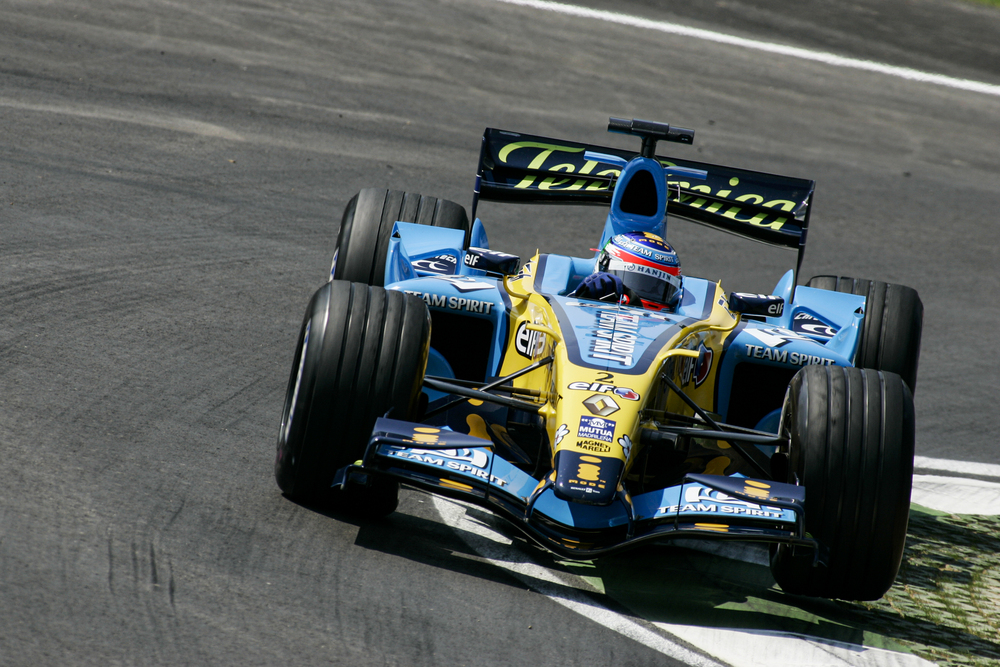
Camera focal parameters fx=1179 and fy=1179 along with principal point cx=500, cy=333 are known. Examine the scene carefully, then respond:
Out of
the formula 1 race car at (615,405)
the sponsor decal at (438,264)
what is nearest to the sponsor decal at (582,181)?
the formula 1 race car at (615,405)

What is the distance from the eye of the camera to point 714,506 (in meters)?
5.15

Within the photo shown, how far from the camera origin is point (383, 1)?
63.3 feet

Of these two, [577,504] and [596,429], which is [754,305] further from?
[577,504]

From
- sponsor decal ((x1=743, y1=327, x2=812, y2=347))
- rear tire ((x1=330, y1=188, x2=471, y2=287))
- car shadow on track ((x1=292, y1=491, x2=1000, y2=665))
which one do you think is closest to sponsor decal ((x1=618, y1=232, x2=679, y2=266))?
sponsor decal ((x1=743, y1=327, x2=812, y2=347))

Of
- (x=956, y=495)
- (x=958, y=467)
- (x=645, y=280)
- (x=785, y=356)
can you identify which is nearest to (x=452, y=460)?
(x=645, y=280)

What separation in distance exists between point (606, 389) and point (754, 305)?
6.27ft

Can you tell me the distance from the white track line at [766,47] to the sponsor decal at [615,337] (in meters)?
15.1

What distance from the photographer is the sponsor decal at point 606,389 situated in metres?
5.56

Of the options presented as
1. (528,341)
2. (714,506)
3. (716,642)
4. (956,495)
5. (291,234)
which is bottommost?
(716,642)

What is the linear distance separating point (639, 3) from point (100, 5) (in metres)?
9.96

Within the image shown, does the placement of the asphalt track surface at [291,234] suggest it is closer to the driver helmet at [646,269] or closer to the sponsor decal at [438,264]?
the sponsor decal at [438,264]

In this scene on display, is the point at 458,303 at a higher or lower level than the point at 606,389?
higher

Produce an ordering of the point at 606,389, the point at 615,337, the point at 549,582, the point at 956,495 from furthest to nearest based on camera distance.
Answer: the point at 956,495, the point at 615,337, the point at 606,389, the point at 549,582

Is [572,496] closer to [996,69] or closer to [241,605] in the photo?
[241,605]
